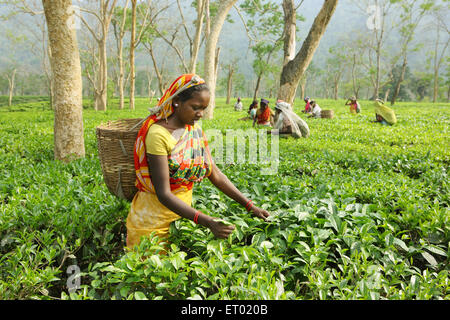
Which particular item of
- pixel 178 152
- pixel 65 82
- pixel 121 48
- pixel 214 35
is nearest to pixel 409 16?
pixel 214 35

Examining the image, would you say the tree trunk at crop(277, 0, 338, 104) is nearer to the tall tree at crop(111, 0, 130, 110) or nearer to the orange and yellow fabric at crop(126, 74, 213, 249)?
the orange and yellow fabric at crop(126, 74, 213, 249)

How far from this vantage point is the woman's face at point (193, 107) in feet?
6.58

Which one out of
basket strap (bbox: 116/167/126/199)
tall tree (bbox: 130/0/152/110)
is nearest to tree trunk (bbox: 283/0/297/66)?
basket strap (bbox: 116/167/126/199)

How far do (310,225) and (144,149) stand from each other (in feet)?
4.50

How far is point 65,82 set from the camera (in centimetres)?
508

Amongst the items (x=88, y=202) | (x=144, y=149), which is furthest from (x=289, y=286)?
(x=88, y=202)

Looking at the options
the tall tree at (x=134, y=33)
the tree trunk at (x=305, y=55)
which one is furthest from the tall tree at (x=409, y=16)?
the tree trunk at (x=305, y=55)

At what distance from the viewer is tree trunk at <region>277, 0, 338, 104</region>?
661 cm

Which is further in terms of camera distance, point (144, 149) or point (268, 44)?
point (268, 44)

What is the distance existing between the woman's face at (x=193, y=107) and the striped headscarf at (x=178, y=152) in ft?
0.23

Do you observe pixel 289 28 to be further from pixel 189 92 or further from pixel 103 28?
pixel 103 28

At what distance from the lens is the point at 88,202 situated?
9.74 ft
